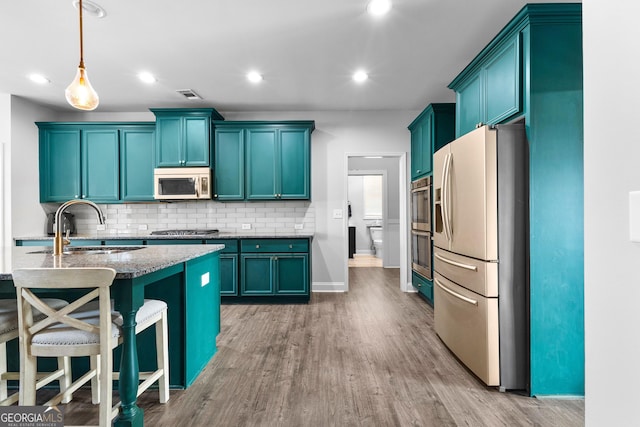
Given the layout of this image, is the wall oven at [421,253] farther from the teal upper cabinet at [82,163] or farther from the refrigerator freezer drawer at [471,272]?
the teal upper cabinet at [82,163]

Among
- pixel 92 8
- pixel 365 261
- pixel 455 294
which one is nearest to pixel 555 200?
pixel 455 294

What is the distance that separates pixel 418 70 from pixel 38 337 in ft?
12.1

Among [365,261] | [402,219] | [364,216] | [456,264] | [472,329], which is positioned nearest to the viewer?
[472,329]

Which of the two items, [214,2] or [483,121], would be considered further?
[483,121]

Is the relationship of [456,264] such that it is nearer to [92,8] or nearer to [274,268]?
[274,268]

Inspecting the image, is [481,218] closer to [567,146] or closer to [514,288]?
[514,288]

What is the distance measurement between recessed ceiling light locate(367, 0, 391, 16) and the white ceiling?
5 centimetres

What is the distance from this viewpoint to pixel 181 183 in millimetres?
4500

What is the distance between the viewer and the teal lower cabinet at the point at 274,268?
432cm

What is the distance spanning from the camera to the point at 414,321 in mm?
3623

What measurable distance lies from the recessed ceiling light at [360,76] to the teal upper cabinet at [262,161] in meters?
0.98

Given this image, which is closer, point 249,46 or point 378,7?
point 378,7

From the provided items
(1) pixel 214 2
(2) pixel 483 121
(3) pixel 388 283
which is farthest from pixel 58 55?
(3) pixel 388 283

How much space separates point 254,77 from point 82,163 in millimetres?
2795
